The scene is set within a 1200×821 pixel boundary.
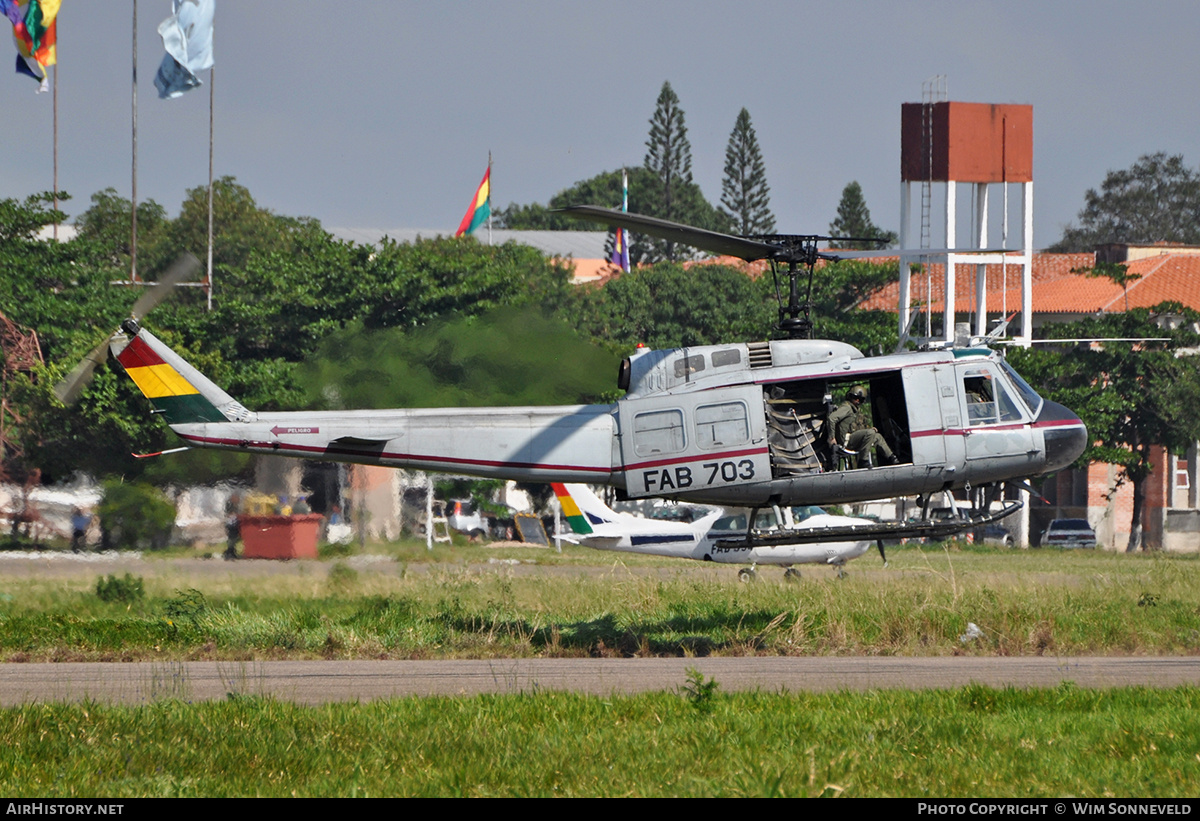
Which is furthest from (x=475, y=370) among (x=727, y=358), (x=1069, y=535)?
(x=1069, y=535)

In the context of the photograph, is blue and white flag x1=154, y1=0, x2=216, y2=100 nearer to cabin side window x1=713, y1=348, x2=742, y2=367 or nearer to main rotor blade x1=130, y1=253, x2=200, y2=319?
main rotor blade x1=130, y1=253, x2=200, y2=319

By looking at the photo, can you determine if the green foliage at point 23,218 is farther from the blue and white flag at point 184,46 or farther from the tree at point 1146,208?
the tree at point 1146,208

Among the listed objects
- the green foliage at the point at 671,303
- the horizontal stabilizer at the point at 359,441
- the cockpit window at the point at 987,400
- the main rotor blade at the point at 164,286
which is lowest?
the horizontal stabilizer at the point at 359,441

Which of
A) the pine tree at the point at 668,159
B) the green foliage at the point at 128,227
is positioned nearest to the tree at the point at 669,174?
the pine tree at the point at 668,159

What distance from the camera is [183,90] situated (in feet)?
152

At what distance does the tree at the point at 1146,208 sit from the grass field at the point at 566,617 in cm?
8968

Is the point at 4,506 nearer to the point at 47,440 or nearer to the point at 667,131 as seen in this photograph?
the point at 47,440

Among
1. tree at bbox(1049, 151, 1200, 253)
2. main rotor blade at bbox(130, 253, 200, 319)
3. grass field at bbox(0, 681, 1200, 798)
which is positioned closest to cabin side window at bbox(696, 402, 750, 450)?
grass field at bbox(0, 681, 1200, 798)

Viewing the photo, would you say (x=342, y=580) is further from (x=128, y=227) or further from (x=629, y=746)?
(x=128, y=227)

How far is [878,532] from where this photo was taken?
1583 centimetres

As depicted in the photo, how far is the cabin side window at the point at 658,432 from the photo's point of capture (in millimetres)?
15625

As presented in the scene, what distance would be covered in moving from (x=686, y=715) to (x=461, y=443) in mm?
6644

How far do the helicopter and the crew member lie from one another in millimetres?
52
